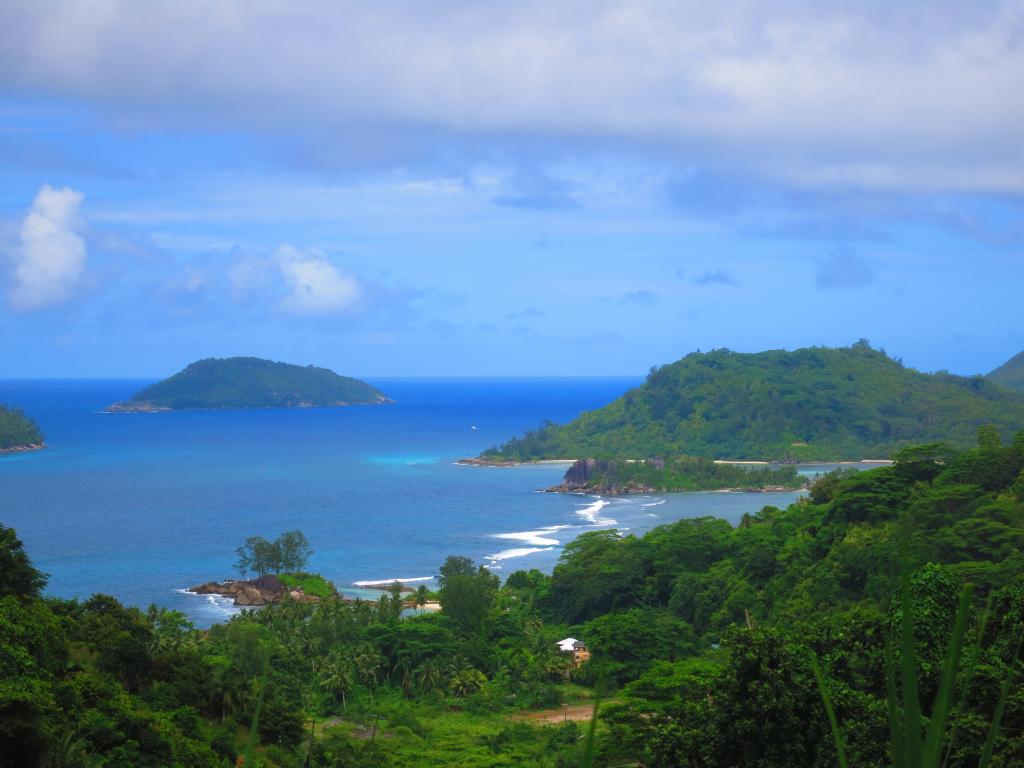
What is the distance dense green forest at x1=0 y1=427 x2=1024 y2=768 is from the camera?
46.1 ft

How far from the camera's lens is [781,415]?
347ft

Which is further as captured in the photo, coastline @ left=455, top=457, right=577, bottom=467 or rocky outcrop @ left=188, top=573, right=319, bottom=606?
coastline @ left=455, top=457, right=577, bottom=467

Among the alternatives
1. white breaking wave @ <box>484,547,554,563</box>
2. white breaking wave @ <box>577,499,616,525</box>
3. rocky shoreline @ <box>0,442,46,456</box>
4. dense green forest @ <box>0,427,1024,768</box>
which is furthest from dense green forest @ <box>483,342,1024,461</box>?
dense green forest @ <box>0,427,1024,768</box>

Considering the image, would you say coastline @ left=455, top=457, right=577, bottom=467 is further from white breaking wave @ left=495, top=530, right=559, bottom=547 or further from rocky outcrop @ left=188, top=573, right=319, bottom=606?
rocky outcrop @ left=188, top=573, right=319, bottom=606

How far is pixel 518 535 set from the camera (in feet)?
194

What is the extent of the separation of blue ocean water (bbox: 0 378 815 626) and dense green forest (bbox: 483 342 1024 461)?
39.8 ft

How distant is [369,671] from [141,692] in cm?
826

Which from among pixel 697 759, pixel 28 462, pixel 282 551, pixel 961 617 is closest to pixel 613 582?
pixel 282 551

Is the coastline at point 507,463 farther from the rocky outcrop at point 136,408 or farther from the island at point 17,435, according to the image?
the rocky outcrop at point 136,408

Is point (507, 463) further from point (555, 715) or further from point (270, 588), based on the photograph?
point (555, 715)

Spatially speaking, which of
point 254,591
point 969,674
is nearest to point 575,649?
point 254,591

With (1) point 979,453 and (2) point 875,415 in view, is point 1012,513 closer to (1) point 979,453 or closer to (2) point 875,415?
(1) point 979,453

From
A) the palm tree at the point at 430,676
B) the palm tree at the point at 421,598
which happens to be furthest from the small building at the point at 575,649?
the palm tree at the point at 421,598

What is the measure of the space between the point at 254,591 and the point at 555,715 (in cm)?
1960
